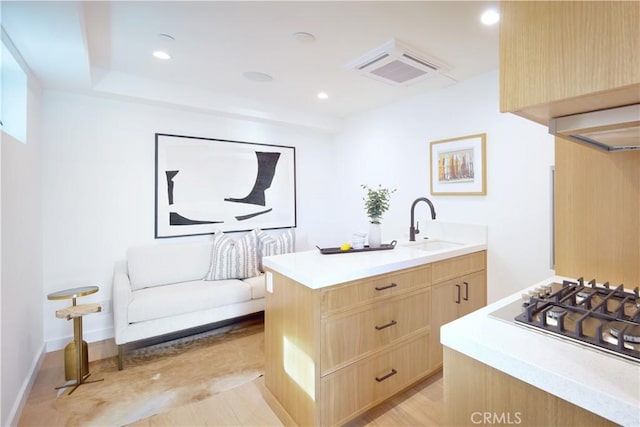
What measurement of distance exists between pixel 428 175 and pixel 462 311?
146cm

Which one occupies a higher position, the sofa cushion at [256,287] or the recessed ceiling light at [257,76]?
the recessed ceiling light at [257,76]

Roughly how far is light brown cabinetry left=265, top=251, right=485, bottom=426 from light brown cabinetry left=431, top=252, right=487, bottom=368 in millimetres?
67

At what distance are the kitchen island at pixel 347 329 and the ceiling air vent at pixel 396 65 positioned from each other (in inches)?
59.7

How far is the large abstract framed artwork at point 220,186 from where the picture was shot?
10.8ft

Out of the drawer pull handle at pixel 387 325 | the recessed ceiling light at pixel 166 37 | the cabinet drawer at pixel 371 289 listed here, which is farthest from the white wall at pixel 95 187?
the drawer pull handle at pixel 387 325

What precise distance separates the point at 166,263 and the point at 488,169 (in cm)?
326

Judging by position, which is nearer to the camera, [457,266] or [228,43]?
[228,43]

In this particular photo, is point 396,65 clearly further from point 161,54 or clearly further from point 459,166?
point 161,54

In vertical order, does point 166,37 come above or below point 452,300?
above

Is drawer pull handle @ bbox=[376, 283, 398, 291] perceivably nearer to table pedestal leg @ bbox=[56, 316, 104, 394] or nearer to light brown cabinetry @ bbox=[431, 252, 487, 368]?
light brown cabinetry @ bbox=[431, 252, 487, 368]

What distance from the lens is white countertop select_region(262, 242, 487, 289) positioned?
1.62 m

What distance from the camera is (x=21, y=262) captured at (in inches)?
83.5

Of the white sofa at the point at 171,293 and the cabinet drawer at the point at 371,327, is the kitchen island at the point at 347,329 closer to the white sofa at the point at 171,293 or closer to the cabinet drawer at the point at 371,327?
the cabinet drawer at the point at 371,327

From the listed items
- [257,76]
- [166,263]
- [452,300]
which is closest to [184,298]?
[166,263]
